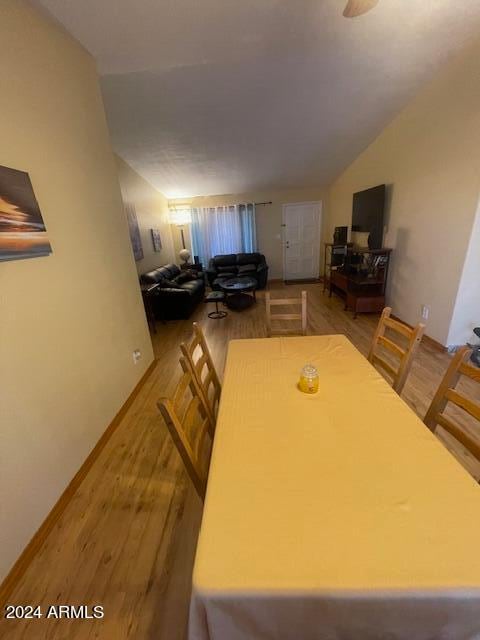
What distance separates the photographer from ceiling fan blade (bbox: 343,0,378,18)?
4.83 ft

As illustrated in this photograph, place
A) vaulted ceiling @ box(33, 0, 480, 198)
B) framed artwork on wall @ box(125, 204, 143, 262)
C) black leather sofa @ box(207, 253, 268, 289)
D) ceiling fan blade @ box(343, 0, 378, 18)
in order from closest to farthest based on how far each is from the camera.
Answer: ceiling fan blade @ box(343, 0, 378, 18), vaulted ceiling @ box(33, 0, 480, 198), framed artwork on wall @ box(125, 204, 143, 262), black leather sofa @ box(207, 253, 268, 289)

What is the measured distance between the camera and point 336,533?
61 centimetres

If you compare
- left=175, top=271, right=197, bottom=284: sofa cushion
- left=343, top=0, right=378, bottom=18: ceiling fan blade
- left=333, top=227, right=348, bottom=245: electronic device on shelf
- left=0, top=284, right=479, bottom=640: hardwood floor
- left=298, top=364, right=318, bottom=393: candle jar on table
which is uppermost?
→ left=343, top=0, right=378, bottom=18: ceiling fan blade

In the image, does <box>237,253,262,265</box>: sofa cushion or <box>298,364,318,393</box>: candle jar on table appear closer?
<box>298,364,318,393</box>: candle jar on table

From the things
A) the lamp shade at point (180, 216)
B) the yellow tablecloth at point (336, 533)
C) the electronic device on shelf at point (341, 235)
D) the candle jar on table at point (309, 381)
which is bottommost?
the yellow tablecloth at point (336, 533)

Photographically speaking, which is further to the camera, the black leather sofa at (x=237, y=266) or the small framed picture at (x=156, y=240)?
the black leather sofa at (x=237, y=266)

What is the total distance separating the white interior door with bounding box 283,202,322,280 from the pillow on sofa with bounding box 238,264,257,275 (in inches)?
42.4

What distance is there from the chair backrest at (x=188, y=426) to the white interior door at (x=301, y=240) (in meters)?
6.04

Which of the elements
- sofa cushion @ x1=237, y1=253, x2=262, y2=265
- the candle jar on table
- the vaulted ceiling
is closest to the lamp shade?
sofa cushion @ x1=237, y1=253, x2=262, y2=265

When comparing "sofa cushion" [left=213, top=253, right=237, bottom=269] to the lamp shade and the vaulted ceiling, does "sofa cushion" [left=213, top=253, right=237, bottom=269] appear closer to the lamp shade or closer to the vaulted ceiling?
the lamp shade

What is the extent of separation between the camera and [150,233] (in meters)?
5.11

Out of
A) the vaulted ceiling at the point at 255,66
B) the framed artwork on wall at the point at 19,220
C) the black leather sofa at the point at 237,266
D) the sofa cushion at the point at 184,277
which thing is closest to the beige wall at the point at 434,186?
the vaulted ceiling at the point at 255,66

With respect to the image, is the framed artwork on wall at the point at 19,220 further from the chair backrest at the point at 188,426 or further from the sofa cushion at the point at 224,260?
the sofa cushion at the point at 224,260

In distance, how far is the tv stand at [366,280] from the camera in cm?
363
